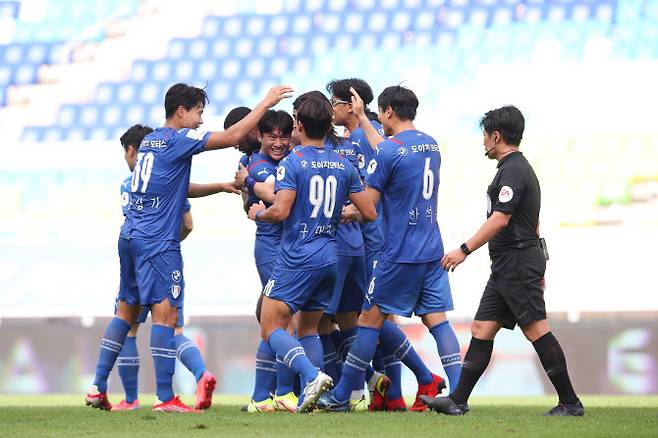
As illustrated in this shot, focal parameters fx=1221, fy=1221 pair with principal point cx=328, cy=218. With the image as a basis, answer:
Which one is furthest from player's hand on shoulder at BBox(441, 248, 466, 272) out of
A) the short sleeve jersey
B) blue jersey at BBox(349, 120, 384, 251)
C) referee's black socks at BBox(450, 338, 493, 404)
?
blue jersey at BBox(349, 120, 384, 251)

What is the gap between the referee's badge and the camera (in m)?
6.51

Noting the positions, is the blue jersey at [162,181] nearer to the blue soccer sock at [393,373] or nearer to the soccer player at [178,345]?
the soccer player at [178,345]

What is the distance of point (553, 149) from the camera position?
15508mm

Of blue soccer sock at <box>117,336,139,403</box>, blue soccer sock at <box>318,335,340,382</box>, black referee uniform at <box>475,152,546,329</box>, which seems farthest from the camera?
blue soccer sock at <box>117,336,139,403</box>

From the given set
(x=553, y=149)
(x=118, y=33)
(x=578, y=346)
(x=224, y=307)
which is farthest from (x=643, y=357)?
(x=118, y=33)

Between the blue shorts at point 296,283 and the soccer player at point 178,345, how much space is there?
0.91 metres

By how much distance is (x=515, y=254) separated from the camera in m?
6.66

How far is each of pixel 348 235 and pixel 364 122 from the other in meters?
0.71

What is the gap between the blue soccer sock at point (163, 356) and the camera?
24.3 ft

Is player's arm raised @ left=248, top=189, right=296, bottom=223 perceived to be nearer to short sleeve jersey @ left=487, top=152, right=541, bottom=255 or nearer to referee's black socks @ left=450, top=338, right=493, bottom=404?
short sleeve jersey @ left=487, top=152, right=541, bottom=255

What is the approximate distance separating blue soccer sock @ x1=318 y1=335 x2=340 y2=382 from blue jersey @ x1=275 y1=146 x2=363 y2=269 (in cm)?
104

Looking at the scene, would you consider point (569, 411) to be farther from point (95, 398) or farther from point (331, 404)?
point (95, 398)

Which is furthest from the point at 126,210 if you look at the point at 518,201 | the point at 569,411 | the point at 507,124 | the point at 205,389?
the point at 569,411

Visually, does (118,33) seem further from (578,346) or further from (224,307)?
(578,346)
